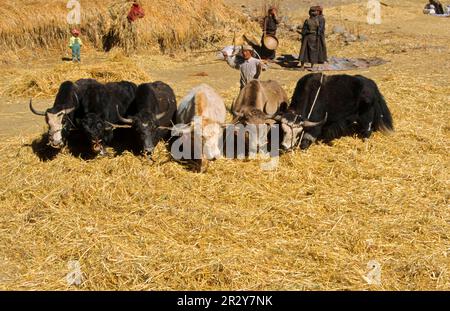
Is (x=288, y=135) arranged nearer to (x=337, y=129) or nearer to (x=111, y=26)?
(x=337, y=129)

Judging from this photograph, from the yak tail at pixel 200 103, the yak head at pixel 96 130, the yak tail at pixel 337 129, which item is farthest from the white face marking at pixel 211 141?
the yak tail at pixel 337 129

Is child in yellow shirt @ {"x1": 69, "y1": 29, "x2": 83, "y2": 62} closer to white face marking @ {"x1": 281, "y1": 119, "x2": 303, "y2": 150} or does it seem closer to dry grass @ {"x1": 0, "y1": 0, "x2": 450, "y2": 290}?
dry grass @ {"x1": 0, "y1": 0, "x2": 450, "y2": 290}

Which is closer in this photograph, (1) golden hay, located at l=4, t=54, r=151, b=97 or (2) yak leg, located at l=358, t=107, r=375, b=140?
(2) yak leg, located at l=358, t=107, r=375, b=140

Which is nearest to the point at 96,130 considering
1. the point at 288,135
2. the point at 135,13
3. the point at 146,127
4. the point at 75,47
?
the point at 146,127

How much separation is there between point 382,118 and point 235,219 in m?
4.02

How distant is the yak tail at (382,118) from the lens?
8.60 meters

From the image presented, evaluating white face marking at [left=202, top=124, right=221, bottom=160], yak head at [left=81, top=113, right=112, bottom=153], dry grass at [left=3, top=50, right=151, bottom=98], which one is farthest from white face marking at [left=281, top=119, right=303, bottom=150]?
dry grass at [left=3, top=50, right=151, bottom=98]

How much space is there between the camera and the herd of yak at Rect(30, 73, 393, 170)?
758 cm

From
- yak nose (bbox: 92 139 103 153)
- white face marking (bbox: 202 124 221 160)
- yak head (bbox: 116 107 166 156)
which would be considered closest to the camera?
white face marking (bbox: 202 124 221 160)

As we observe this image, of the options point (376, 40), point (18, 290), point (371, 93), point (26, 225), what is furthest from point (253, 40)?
point (18, 290)

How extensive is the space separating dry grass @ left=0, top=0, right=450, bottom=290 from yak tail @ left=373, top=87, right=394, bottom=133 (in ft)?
0.69

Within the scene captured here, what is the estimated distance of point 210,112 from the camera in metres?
7.93

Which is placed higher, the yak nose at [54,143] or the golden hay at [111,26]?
the golden hay at [111,26]

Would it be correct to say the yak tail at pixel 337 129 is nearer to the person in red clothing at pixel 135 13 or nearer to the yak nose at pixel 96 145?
the yak nose at pixel 96 145
